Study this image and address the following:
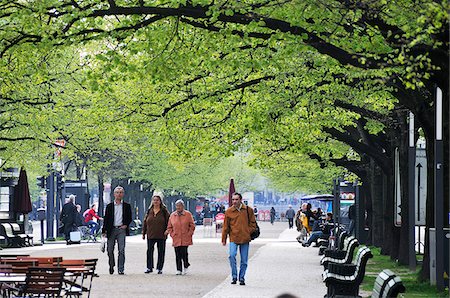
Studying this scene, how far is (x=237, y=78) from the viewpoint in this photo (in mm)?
28188

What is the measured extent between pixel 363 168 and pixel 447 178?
2492 cm

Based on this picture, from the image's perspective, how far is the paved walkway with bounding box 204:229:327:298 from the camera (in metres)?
22.6

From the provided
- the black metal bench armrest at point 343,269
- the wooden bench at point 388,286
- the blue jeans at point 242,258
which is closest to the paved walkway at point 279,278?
the blue jeans at point 242,258

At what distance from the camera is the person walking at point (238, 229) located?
24.8 meters

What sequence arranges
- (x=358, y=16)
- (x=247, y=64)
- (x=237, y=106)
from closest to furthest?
(x=358, y=16), (x=247, y=64), (x=237, y=106)

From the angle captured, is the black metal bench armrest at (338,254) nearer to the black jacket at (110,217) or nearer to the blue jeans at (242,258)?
the blue jeans at (242,258)

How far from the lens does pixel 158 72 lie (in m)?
21.3

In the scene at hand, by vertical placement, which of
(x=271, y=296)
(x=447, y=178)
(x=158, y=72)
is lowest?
(x=271, y=296)

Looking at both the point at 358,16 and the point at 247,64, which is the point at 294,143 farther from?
the point at 358,16

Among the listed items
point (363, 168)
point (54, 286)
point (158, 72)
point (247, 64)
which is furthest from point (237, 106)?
point (363, 168)

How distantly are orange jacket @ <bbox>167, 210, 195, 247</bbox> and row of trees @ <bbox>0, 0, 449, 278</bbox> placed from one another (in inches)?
97.1

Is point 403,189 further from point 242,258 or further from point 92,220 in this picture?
Result: point 92,220

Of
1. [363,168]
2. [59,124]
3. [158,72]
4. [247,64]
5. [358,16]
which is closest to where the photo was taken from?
[358,16]

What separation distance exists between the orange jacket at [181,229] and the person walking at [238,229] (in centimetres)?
329
